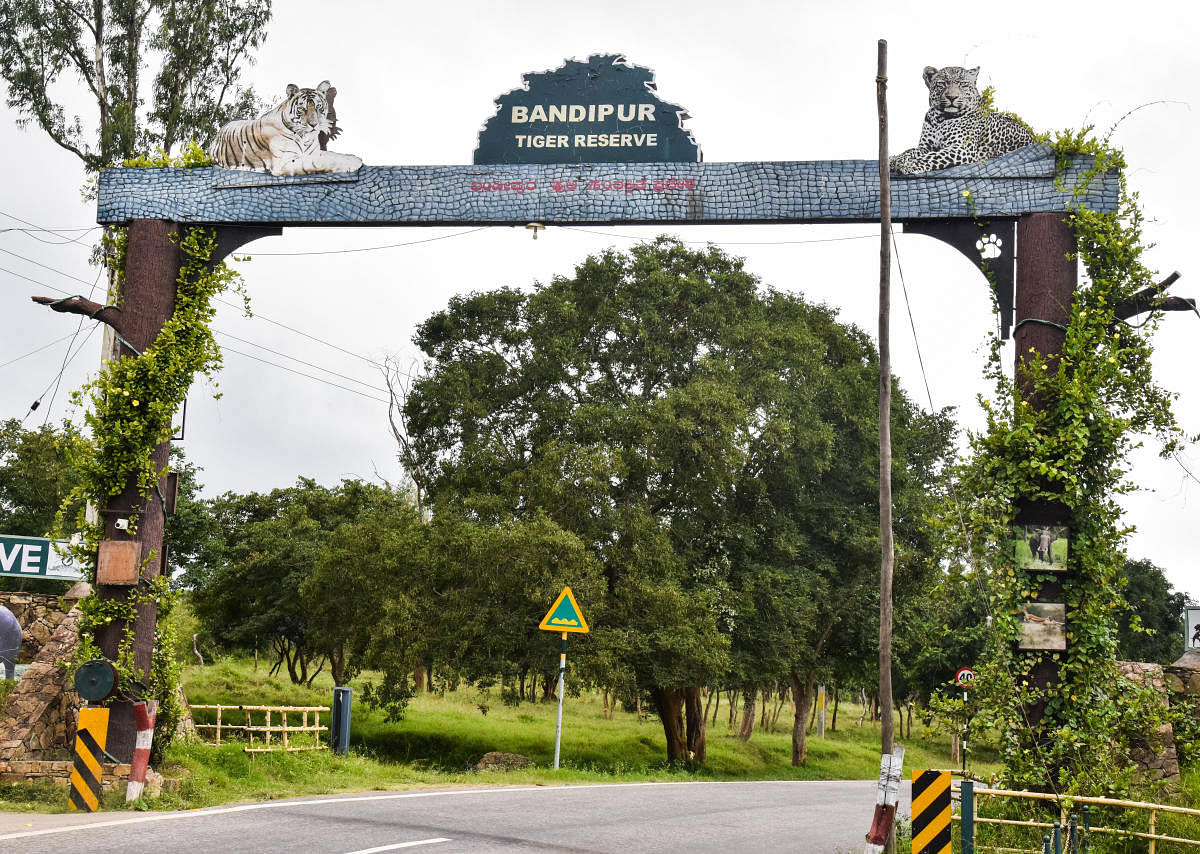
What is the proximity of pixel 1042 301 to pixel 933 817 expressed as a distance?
5461 mm

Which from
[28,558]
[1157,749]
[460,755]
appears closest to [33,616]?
[28,558]

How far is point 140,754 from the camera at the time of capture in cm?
1044

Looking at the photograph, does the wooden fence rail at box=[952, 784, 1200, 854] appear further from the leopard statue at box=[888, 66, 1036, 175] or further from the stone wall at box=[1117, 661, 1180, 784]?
the leopard statue at box=[888, 66, 1036, 175]

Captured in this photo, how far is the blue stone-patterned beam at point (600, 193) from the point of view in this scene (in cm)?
1138

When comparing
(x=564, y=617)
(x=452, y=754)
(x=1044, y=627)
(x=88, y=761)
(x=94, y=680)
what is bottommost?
(x=452, y=754)

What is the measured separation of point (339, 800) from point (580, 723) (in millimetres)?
20723

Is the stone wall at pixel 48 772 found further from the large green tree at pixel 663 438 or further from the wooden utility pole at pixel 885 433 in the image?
the large green tree at pixel 663 438

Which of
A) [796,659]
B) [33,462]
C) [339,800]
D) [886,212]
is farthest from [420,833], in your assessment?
[33,462]

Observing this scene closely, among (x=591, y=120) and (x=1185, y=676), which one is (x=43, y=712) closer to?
(x=591, y=120)

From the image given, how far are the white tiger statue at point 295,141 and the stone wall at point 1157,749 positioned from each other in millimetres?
10464

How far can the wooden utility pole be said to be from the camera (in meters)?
9.17

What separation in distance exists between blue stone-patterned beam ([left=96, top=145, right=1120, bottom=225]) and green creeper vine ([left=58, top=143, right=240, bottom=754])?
1441 millimetres

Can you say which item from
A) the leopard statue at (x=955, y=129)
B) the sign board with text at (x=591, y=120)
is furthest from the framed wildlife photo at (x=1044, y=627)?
the sign board with text at (x=591, y=120)

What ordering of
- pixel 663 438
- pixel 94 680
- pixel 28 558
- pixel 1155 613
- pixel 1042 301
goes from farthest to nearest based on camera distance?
pixel 1155 613 → pixel 663 438 → pixel 28 558 → pixel 94 680 → pixel 1042 301
